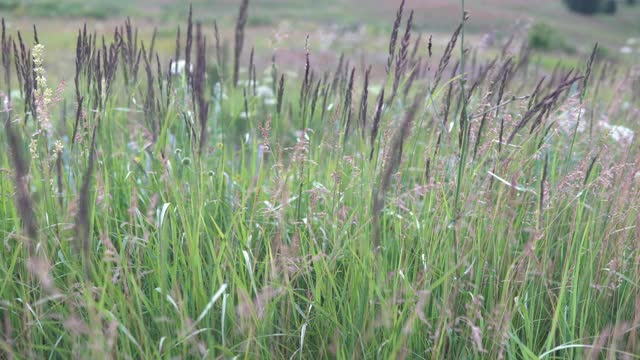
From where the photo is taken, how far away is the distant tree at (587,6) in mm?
34919

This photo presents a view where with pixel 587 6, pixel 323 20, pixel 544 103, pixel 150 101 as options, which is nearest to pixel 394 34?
pixel 544 103

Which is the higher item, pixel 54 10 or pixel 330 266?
pixel 330 266

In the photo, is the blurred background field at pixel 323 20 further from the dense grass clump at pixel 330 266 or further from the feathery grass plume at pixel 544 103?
the feathery grass plume at pixel 544 103

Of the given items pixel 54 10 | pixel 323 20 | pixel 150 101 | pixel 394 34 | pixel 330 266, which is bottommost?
pixel 54 10

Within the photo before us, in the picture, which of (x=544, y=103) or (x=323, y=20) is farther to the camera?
(x=323, y=20)

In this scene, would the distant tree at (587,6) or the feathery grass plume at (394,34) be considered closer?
the feathery grass plume at (394,34)

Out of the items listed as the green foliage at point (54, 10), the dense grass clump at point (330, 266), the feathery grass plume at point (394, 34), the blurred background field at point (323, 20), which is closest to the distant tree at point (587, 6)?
the blurred background field at point (323, 20)

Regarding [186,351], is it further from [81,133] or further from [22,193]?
[81,133]

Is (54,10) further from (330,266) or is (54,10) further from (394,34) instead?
(330,266)

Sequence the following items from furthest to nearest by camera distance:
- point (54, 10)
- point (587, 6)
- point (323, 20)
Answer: point (587, 6)
point (323, 20)
point (54, 10)

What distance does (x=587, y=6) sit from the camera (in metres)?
35.3

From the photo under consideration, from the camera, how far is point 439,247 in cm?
180

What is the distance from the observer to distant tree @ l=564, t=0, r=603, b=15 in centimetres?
3492

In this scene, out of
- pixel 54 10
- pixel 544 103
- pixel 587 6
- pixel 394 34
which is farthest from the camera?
pixel 587 6
